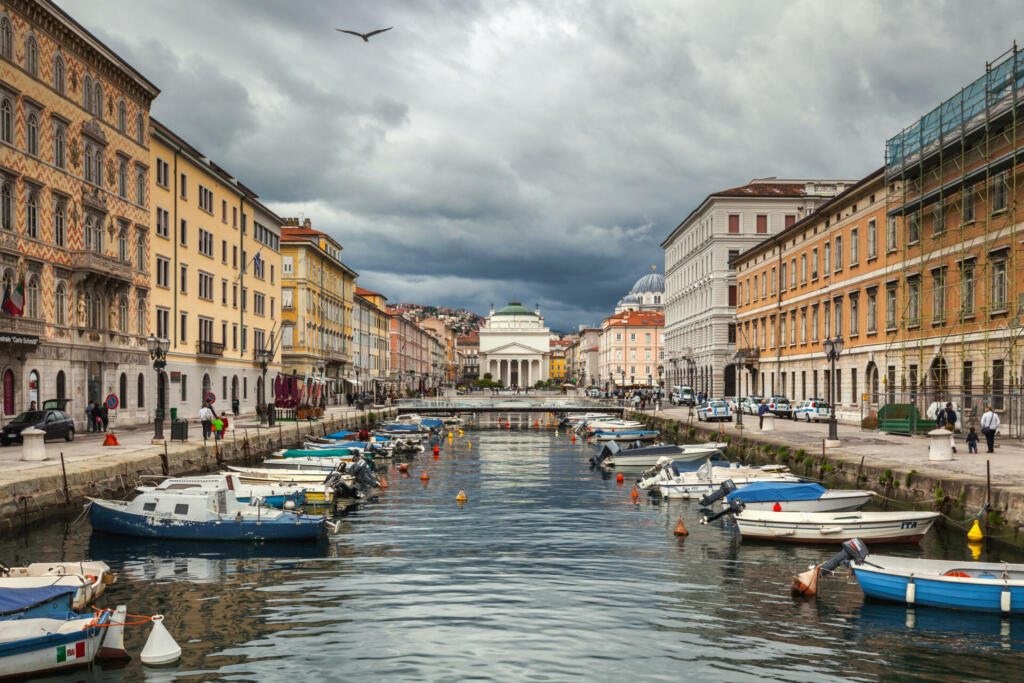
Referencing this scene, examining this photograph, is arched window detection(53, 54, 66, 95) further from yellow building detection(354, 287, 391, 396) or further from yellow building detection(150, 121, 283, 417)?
yellow building detection(354, 287, 391, 396)

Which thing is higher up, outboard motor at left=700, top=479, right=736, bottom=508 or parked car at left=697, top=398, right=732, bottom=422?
parked car at left=697, top=398, right=732, bottom=422

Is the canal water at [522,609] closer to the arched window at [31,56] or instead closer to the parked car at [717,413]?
the arched window at [31,56]

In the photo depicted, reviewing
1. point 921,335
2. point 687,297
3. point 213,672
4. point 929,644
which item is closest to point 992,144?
point 921,335

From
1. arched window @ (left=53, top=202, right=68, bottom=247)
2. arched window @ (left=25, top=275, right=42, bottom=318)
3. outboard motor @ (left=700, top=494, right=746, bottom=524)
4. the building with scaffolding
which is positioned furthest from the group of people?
the building with scaffolding

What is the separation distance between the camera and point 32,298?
38.4 m

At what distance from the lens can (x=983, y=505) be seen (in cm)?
2097

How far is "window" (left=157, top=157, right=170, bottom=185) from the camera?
52.7m

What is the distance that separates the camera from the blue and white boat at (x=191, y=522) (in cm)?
2286

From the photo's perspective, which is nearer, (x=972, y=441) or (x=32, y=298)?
(x=972, y=441)

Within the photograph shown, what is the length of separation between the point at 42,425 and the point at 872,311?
4554 centimetres

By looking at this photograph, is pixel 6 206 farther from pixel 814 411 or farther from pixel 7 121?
pixel 814 411

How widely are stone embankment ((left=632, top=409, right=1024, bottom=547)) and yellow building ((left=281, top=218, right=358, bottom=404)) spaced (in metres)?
49.6

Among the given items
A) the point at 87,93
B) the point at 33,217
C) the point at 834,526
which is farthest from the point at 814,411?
the point at 87,93

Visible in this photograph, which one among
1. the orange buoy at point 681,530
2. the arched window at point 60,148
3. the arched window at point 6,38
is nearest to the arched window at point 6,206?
the arched window at point 60,148
